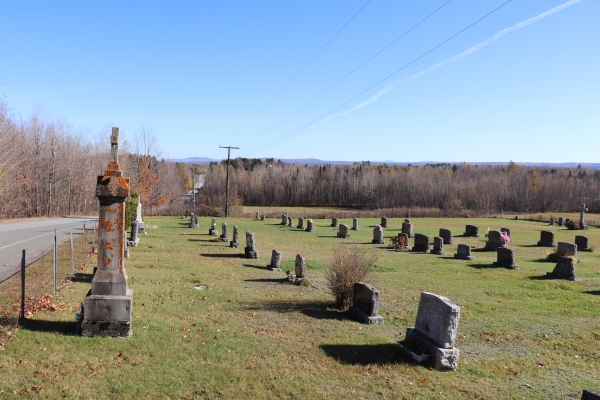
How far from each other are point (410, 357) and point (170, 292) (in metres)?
7.01

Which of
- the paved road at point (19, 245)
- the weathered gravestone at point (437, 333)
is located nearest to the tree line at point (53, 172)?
the paved road at point (19, 245)

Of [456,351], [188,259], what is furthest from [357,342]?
[188,259]

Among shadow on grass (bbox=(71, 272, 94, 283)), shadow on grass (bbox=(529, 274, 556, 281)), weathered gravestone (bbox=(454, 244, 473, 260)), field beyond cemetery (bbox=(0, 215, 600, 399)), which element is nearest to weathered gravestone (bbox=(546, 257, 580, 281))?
shadow on grass (bbox=(529, 274, 556, 281))

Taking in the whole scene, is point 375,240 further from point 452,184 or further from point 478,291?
point 452,184

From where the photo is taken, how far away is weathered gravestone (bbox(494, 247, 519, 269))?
19.9 meters

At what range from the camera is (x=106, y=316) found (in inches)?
314

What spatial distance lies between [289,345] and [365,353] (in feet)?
4.58

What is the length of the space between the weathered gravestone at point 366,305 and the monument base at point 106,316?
505cm

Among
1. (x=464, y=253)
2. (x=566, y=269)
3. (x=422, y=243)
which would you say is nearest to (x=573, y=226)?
(x=422, y=243)

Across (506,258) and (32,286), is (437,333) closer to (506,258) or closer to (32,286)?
(32,286)

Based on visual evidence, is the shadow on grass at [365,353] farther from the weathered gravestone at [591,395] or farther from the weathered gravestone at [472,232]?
the weathered gravestone at [472,232]

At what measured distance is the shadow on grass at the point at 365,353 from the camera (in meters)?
7.60

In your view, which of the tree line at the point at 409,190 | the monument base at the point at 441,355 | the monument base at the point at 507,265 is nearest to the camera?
the monument base at the point at 441,355

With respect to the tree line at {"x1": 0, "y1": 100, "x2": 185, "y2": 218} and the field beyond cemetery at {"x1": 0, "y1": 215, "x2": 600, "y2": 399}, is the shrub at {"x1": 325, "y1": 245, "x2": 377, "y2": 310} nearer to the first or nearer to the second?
the field beyond cemetery at {"x1": 0, "y1": 215, "x2": 600, "y2": 399}
